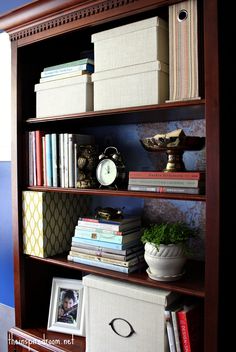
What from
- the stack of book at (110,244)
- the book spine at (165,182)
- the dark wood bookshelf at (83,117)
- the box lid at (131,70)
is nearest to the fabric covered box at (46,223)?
the dark wood bookshelf at (83,117)

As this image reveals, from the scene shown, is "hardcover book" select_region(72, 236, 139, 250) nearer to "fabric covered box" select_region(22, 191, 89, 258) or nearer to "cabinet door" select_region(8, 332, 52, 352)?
"fabric covered box" select_region(22, 191, 89, 258)

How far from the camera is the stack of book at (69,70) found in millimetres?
1444

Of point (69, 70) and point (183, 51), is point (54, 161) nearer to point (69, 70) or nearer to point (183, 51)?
point (69, 70)

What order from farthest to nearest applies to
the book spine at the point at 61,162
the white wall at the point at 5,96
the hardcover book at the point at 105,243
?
the white wall at the point at 5,96, the book spine at the point at 61,162, the hardcover book at the point at 105,243

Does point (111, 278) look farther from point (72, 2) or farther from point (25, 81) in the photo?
point (72, 2)

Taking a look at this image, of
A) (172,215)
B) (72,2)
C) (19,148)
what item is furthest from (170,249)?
(72,2)

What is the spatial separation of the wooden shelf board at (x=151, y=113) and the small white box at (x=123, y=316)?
2.20 ft

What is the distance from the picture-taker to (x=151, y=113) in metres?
1.34

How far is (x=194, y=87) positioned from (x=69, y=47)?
0.78 metres

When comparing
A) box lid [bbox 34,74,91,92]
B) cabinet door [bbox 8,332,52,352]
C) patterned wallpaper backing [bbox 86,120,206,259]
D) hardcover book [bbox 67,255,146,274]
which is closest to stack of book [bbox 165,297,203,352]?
hardcover book [bbox 67,255,146,274]

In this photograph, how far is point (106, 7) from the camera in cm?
130

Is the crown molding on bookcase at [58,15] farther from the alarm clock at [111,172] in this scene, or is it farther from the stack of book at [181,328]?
the stack of book at [181,328]

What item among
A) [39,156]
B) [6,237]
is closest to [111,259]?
[39,156]

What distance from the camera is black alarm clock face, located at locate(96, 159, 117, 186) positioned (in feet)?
4.75
